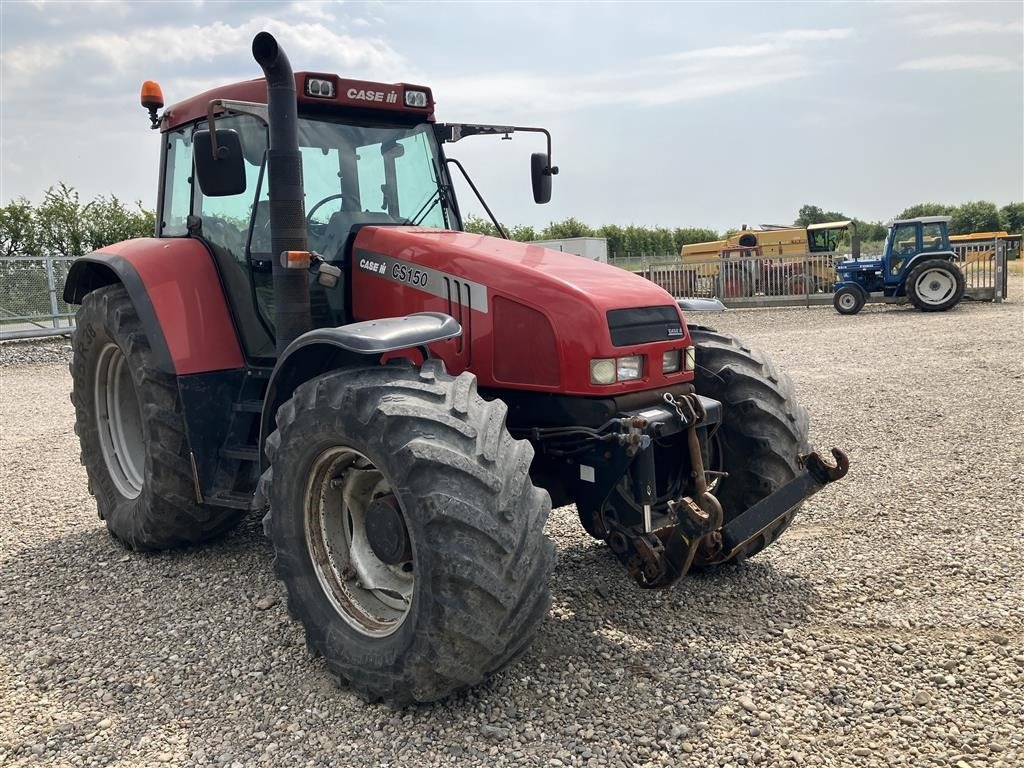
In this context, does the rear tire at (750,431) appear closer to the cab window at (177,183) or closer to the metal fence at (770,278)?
the cab window at (177,183)

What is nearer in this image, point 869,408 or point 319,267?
point 319,267

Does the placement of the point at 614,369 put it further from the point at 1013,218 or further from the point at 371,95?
the point at 1013,218

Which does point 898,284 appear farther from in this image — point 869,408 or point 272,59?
point 272,59

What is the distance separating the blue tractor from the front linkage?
1821cm

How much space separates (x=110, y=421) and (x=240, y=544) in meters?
1.18

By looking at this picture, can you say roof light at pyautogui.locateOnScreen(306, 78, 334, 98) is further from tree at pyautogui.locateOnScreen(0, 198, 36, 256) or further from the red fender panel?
tree at pyautogui.locateOnScreen(0, 198, 36, 256)

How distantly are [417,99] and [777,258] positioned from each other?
22.2 m

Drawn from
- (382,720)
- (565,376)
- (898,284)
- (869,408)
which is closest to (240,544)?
(382,720)

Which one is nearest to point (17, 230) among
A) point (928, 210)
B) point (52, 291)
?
point (52, 291)

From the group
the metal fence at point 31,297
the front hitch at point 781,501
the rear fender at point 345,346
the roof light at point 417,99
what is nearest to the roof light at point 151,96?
the roof light at point 417,99

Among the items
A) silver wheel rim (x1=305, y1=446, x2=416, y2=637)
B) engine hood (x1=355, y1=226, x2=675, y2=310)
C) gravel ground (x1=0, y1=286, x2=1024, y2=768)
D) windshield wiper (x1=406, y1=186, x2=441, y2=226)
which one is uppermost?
windshield wiper (x1=406, y1=186, x2=441, y2=226)

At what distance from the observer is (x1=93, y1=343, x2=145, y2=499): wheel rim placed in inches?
206

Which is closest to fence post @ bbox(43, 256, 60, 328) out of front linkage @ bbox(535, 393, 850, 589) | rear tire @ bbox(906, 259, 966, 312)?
front linkage @ bbox(535, 393, 850, 589)

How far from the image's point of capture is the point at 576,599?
4.10 m
